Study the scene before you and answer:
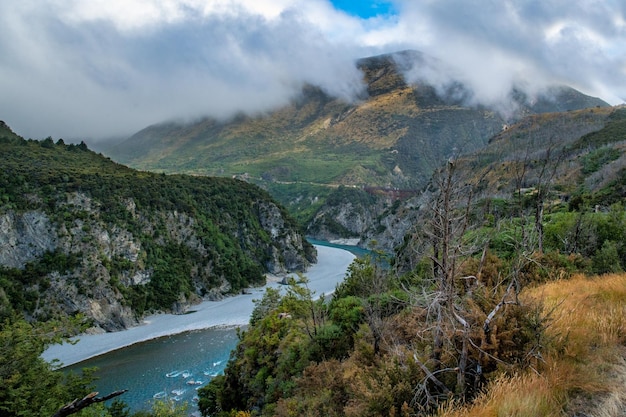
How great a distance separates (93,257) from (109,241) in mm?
4462

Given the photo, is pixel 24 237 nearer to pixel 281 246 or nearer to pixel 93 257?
pixel 93 257

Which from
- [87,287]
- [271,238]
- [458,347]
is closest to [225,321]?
[87,287]

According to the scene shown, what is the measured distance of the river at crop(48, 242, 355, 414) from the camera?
36.9 metres

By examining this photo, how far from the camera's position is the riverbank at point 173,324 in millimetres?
45194

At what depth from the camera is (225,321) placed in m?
57.2

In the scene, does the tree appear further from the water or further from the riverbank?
the riverbank

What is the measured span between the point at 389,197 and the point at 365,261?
156 metres

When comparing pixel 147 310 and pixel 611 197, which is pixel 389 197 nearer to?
pixel 147 310

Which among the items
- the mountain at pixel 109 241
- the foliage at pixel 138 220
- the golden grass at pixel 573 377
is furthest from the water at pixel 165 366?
the golden grass at pixel 573 377

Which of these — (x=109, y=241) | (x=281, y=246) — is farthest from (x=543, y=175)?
(x=281, y=246)

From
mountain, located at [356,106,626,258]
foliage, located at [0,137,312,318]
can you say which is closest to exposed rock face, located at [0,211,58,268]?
foliage, located at [0,137,312,318]

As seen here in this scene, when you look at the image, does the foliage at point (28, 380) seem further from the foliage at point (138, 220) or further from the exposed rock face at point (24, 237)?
the exposed rock face at point (24, 237)

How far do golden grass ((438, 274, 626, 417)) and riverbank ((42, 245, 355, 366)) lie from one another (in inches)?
1684

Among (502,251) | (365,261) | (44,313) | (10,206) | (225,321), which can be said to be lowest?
(225,321)
